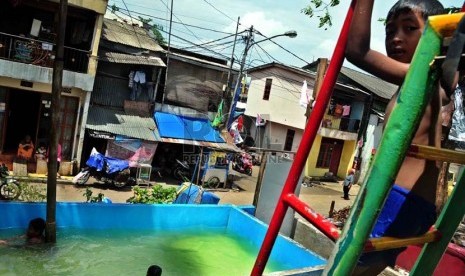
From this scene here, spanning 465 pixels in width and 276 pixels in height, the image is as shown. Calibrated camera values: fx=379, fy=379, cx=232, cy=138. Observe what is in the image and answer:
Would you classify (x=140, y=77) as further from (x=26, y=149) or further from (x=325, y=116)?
(x=325, y=116)

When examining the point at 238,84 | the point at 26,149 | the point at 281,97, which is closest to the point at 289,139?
the point at 281,97

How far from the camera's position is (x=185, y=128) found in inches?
731

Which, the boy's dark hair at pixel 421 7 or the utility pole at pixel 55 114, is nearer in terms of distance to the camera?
the boy's dark hair at pixel 421 7

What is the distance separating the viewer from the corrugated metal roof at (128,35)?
1775 centimetres

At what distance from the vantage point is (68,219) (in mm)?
8750

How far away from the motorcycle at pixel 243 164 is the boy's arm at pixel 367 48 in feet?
71.8

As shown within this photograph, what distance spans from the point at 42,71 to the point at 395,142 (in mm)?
15294

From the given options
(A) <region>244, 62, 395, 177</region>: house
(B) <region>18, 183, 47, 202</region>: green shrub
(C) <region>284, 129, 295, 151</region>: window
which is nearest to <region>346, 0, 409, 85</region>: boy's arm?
(B) <region>18, 183, 47, 202</region>: green shrub

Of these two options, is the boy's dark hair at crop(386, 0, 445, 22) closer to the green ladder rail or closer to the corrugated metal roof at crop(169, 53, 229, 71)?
the green ladder rail

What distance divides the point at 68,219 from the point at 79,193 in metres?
5.33

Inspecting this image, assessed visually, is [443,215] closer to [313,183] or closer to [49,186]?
[49,186]

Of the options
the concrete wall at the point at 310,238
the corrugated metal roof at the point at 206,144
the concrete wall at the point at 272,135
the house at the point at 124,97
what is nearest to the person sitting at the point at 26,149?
the house at the point at 124,97

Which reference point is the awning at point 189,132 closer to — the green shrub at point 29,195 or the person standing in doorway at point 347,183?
the person standing in doorway at point 347,183

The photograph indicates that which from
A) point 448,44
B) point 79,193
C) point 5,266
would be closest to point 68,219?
point 5,266
